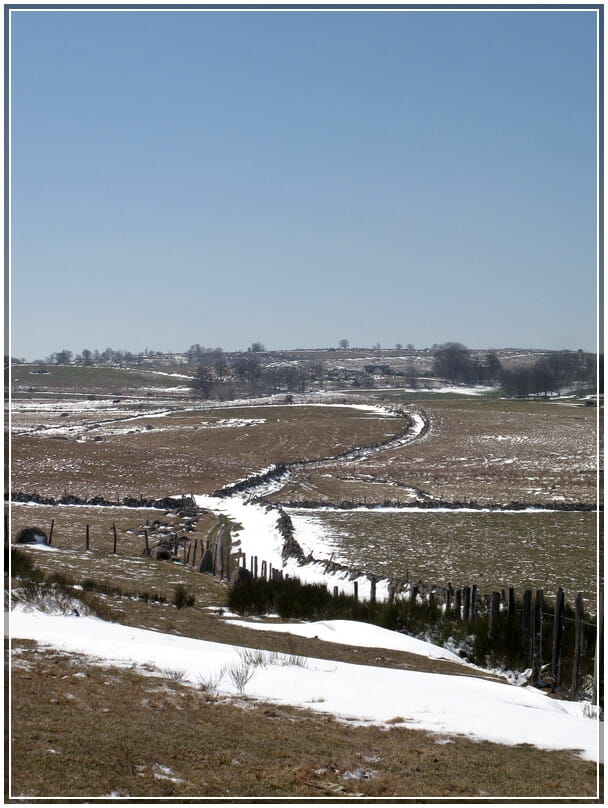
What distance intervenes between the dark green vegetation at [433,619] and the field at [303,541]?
4.51 feet

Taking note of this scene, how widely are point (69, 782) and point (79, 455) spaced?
6819 centimetres

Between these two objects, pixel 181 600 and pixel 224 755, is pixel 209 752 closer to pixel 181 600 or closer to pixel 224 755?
pixel 224 755

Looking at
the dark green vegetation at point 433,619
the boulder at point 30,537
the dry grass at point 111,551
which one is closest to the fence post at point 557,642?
the dark green vegetation at point 433,619

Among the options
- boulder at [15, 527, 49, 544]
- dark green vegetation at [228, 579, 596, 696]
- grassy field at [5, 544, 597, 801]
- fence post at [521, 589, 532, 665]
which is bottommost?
boulder at [15, 527, 49, 544]

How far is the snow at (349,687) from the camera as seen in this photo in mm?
9328

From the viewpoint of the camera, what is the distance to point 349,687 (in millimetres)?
10703

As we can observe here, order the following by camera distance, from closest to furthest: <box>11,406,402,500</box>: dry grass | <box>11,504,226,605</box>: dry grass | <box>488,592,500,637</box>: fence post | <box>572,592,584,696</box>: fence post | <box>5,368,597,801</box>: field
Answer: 1. <box>5,368,597,801</box>: field
2. <box>572,592,584,696</box>: fence post
3. <box>488,592,500,637</box>: fence post
4. <box>11,504,226,605</box>: dry grass
5. <box>11,406,402,500</box>: dry grass

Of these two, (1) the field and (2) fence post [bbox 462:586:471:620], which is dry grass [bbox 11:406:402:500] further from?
(2) fence post [bbox 462:586:471:620]

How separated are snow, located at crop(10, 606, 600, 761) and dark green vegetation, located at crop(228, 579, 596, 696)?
1569mm

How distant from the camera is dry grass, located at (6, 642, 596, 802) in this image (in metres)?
6.65

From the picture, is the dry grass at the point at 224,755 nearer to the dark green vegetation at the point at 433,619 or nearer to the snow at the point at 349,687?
the snow at the point at 349,687

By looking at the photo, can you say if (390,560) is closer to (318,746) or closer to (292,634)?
(292,634)

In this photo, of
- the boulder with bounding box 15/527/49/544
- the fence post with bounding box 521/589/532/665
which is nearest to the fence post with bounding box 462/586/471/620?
the fence post with bounding box 521/589/532/665

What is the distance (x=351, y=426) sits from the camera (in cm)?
10912
